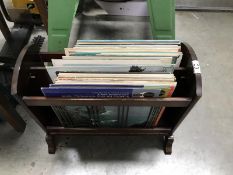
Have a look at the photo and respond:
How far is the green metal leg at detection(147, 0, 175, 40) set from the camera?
4.00ft

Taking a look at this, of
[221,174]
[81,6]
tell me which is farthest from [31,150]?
[81,6]

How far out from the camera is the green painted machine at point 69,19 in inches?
47.5

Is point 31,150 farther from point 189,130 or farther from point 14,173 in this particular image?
point 189,130

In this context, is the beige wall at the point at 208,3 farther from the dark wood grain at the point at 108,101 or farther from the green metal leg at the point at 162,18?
the dark wood grain at the point at 108,101

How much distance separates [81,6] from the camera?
180 cm

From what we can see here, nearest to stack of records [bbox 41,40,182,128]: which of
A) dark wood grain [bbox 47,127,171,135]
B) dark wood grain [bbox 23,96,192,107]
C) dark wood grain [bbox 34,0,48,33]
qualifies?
dark wood grain [bbox 23,96,192,107]

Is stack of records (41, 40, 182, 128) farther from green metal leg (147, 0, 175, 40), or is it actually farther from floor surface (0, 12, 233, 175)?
green metal leg (147, 0, 175, 40)

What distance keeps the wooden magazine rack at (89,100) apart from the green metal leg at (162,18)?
18.1 inches

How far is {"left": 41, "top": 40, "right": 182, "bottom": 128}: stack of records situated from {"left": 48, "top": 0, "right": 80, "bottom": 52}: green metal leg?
0.49 m

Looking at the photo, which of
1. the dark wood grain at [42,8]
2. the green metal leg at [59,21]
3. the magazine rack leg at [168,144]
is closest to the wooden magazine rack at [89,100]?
the magazine rack leg at [168,144]

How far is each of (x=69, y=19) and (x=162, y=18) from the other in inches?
19.6

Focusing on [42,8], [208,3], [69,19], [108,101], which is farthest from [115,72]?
[208,3]

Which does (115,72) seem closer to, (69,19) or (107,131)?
(107,131)

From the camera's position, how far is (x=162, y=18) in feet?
4.01
